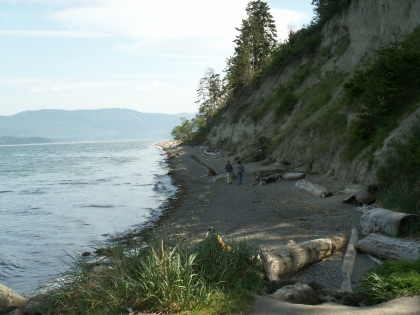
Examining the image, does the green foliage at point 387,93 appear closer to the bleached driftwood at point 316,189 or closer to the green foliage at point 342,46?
the bleached driftwood at point 316,189

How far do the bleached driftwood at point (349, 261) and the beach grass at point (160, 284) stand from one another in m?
1.55

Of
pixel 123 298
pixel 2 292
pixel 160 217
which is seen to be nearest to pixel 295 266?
pixel 123 298

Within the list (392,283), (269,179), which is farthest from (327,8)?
(392,283)

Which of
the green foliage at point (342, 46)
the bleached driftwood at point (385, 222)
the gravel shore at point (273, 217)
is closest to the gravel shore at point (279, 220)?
the gravel shore at point (273, 217)

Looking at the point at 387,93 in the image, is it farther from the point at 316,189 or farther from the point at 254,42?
the point at 254,42

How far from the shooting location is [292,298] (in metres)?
6.41

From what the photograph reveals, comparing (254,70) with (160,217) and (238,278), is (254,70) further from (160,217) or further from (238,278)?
(238,278)

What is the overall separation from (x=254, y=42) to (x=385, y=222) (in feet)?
181

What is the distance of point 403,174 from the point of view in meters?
12.9

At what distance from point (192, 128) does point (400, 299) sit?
114566 millimetres

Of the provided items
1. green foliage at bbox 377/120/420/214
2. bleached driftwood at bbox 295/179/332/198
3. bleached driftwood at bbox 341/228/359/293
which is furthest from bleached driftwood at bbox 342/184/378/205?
bleached driftwood at bbox 341/228/359/293

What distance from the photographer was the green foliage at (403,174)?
37.7 ft

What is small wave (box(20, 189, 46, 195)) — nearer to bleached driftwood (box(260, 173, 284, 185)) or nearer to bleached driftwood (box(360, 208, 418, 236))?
bleached driftwood (box(260, 173, 284, 185))

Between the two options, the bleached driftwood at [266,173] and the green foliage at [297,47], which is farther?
the green foliage at [297,47]
